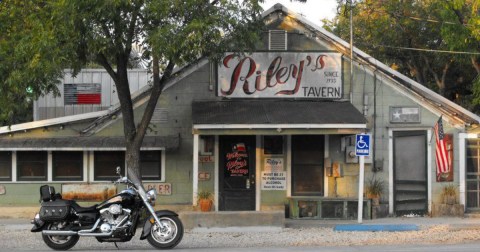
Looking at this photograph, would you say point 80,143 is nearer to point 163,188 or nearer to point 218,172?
point 163,188

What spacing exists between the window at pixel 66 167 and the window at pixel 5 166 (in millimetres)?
1185

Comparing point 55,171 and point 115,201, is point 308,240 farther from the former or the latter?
point 55,171

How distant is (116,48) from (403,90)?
27.4ft

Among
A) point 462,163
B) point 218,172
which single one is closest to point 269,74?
point 218,172

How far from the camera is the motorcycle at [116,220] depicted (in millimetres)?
10938

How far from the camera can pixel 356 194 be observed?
17.4m

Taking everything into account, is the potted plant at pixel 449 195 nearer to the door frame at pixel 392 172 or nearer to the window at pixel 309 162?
the door frame at pixel 392 172

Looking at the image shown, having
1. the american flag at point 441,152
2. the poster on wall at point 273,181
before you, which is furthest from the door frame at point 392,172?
the poster on wall at point 273,181

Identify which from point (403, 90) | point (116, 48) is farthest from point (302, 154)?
point (116, 48)

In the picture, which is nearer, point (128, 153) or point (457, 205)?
point (128, 153)

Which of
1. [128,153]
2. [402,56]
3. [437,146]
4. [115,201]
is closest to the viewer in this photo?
[115,201]

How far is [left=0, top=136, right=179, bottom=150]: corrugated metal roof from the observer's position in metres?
16.5

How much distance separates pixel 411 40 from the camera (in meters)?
25.3

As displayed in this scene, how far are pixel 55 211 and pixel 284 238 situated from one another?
486 cm
